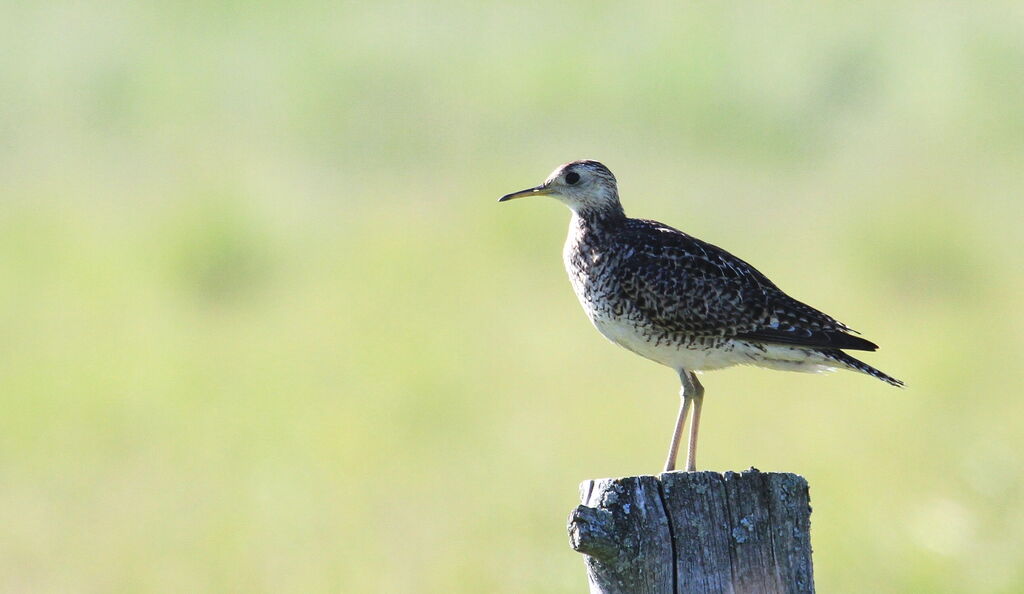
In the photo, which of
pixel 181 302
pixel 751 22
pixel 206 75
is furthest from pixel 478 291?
pixel 751 22

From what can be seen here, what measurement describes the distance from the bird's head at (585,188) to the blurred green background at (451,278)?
10.4 feet

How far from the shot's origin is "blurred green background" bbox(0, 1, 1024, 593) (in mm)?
13008

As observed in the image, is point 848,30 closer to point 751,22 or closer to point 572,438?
point 751,22

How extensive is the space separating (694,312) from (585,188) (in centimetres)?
124

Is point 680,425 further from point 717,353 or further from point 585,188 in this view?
point 585,188

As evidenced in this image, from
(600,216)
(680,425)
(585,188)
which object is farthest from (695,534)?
(585,188)

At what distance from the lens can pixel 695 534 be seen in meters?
A: 5.69

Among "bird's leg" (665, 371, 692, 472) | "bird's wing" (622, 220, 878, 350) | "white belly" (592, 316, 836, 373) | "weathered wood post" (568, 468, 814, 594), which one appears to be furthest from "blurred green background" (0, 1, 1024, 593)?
"weathered wood post" (568, 468, 814, 594)

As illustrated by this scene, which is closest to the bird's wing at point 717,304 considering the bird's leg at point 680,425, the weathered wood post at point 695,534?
the bird's leg at point 680,425

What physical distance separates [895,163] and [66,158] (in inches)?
555

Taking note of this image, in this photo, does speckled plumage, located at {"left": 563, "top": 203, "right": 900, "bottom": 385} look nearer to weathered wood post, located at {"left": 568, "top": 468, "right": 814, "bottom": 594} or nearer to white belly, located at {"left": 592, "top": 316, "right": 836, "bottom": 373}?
white belly, located at {"left": 592, "top": 316, "right": 836, "bottom": 373}

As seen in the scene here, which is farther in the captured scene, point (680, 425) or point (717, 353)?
point (680, 425)

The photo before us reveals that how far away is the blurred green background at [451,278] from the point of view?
1301 centimetres

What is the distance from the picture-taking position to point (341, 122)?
30156 millimetres
